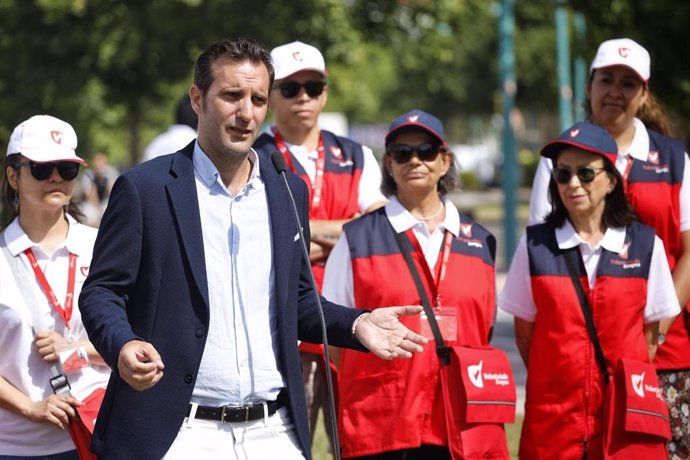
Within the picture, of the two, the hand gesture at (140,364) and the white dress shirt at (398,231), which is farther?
the white dress shirt at (398,231)

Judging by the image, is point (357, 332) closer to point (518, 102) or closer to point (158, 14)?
point (158, 14)

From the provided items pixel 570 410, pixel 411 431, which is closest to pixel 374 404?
pixel 411 431

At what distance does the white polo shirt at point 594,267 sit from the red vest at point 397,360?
113mm

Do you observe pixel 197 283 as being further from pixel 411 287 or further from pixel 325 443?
pixel 325 443

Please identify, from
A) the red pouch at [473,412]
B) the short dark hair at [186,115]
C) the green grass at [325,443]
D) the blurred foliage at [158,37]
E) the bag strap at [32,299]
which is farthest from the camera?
the blurred foliage at [158,37]

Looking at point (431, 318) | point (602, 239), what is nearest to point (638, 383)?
point (602, 239)

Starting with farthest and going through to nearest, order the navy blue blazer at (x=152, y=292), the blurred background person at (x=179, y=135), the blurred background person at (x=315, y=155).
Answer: the blurred background person at (x=179, y=135) < the blurred background person at (x=315, y=155) < the navy blue blazer at (x=152, y=292)

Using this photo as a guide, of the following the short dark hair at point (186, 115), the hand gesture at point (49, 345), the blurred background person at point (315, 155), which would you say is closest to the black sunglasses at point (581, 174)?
the blurred background person at point (315, 155)

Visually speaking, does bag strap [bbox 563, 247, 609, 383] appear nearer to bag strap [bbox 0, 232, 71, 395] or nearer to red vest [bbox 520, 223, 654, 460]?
red vest [bbox 520, 223, 654, 460]

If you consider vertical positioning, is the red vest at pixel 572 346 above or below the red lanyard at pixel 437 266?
below

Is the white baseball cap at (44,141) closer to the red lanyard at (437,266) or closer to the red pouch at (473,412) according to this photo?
the red lanyard at (437,266)

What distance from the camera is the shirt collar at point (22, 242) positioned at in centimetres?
577

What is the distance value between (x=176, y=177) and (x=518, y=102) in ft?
163

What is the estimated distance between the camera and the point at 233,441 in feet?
14.7
